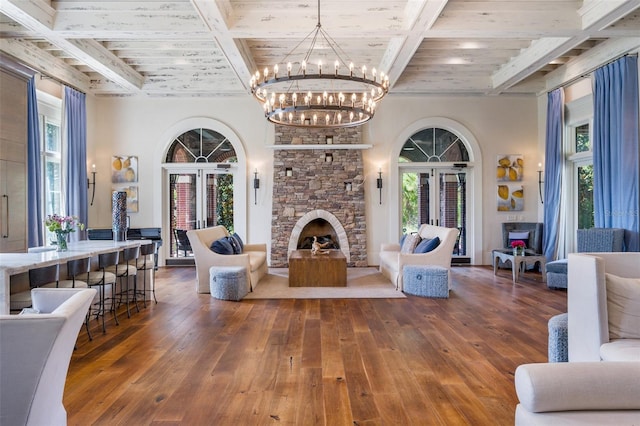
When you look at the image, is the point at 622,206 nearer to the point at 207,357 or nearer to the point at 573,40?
the point at 573,40

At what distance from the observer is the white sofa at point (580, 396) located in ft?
5.07

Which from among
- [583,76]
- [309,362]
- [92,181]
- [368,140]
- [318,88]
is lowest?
[309,362]

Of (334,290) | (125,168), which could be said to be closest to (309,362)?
(334,290)

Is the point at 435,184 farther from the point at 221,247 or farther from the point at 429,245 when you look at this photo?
the point at 221,247

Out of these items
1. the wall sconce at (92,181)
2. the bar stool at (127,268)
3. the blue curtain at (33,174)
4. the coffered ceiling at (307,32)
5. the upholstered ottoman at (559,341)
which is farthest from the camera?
the wall sconce at (92,181)

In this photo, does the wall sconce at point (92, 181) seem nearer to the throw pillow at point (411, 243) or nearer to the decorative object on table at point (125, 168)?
the decorative object on table at point (125, 168)

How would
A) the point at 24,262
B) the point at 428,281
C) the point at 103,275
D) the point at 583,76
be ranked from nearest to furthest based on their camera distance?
the point at 24,262 < the point at 103,275 < the point at 428,281 < the point at 583,76

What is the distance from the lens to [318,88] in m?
8.49

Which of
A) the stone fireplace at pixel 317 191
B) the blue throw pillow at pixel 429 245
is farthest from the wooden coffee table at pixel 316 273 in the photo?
the stone fireplace at pixel 317 191

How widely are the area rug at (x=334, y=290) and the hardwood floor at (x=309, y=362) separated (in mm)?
315

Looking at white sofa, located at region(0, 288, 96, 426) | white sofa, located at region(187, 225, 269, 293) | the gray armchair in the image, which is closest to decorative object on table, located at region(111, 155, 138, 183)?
white sofa, located at region(187, 225, 269, 293)

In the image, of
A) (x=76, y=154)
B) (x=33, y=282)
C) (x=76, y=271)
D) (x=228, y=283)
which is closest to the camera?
(x=33, y=282)

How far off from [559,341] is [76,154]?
27.4 feet

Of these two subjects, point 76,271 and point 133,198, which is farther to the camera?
point 133,198
